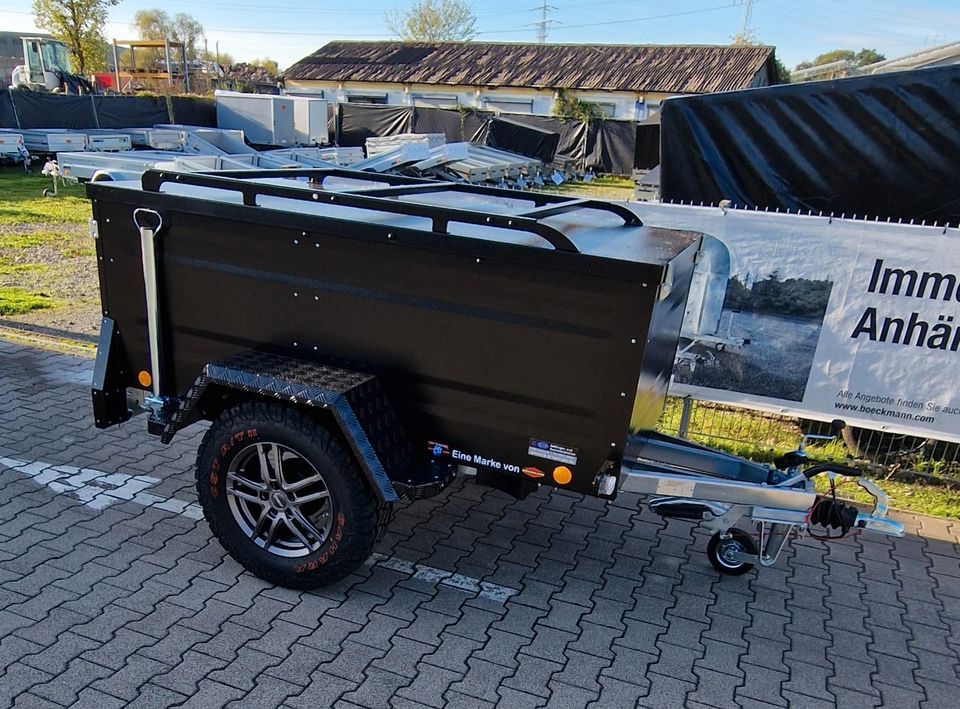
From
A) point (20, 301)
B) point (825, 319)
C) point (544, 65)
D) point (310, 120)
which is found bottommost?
point (20, 301)

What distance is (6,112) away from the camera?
21.9 meters

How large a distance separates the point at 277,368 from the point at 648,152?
30.9 ft

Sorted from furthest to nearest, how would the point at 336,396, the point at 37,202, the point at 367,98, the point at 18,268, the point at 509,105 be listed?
the point at 367,98, the point at 509,105, the point at 37,202, the point at 18,268, the point at 336,396

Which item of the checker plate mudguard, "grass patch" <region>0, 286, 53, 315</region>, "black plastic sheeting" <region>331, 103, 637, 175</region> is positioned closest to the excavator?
"black plastic sheeting" <region>331, 103, 637, 175</region>

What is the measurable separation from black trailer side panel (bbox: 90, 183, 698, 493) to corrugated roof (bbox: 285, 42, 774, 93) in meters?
34.0

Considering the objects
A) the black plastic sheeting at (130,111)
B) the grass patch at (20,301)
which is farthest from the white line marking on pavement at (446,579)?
the black plastic sheeting at (130,111)

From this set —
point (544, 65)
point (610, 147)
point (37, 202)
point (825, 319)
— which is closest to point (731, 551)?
point (825, 319)

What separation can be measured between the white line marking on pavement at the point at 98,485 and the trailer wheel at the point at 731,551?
9.68ft

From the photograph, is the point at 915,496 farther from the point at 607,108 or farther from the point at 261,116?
the point at 607,108

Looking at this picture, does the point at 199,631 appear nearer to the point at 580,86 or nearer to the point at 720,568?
the point at 720,568

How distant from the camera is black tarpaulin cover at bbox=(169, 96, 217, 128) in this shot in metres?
26.8

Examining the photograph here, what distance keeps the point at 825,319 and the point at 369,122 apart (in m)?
26.0

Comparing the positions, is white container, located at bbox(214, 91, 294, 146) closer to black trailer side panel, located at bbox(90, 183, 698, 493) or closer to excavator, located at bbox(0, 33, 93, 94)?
excavator, located at bbox(0, 33, 93, 94)

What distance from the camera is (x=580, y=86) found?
120 ft
